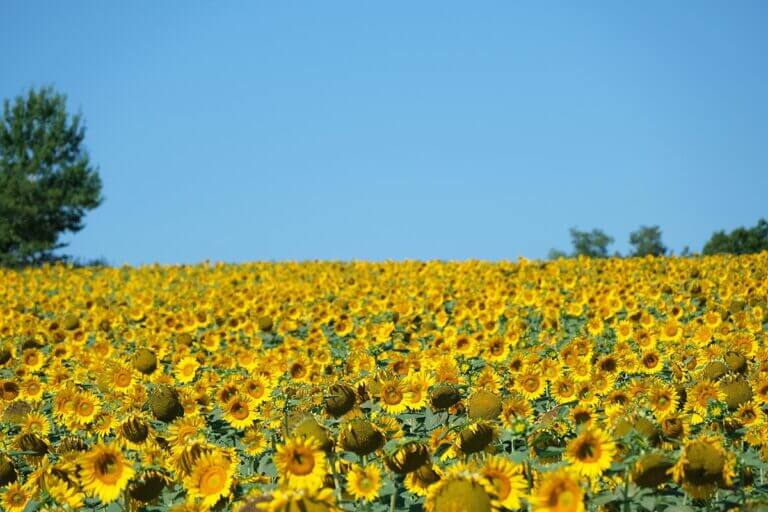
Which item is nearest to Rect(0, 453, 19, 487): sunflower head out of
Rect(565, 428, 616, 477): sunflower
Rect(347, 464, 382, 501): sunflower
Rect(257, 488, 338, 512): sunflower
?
Rect(347, 464, 382, 501): sunflower

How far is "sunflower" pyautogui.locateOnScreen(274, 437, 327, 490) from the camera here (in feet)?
12.2

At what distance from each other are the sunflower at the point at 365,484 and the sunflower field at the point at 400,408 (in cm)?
1

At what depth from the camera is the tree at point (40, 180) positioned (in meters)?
50.6

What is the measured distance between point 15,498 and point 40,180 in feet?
174

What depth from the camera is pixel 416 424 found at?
6770 millimetres

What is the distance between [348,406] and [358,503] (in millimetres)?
1240

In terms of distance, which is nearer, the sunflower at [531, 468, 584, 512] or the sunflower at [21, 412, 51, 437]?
the sunflower at [531, 468, 584, 512]

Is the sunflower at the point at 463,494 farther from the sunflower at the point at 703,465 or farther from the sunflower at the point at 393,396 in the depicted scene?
the sunflower at the point at 393,396

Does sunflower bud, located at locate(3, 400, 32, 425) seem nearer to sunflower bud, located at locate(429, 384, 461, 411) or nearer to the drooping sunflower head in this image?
sunflower bud, located at locate(429, 384, 461, 411)

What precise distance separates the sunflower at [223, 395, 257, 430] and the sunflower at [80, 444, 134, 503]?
2.45 metres

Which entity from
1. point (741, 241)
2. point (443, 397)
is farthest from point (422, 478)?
point (741, 241)

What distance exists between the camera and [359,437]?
4.51 meters

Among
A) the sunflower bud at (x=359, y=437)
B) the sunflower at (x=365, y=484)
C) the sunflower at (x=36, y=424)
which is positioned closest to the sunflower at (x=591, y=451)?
the sunflower at (x=365, y=484)

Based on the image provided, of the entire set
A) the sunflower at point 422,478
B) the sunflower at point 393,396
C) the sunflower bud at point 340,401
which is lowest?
the sunflower at point 422,478
